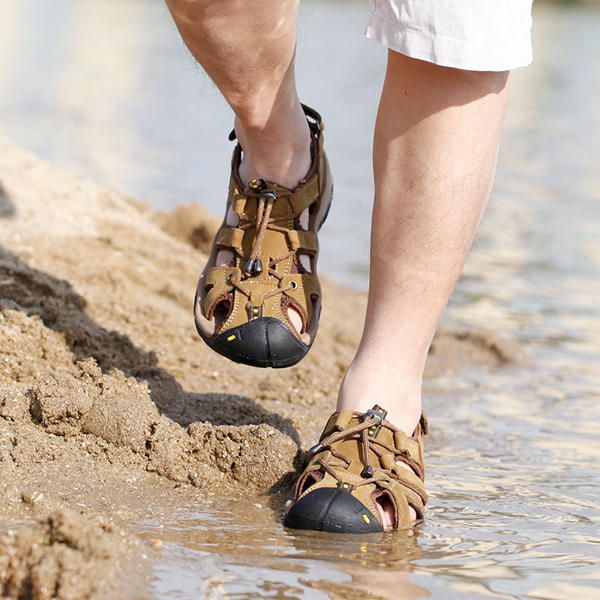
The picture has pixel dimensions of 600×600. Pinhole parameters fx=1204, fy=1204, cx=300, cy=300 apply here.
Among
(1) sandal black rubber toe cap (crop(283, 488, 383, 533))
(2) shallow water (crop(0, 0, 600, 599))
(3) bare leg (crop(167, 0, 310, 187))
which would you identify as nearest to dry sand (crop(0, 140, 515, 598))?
(2) shallow water (crop(0, 0, 600, 599))

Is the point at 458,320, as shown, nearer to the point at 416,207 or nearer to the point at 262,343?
the point at 262,343

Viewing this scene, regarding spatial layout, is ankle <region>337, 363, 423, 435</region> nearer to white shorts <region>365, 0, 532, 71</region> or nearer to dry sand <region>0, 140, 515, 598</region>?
dry sand <region>0, 140, 515, 598</region>

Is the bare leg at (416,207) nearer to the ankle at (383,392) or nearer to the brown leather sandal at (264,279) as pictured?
the ankle at (383,392)

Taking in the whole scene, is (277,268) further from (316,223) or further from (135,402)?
(135,402)

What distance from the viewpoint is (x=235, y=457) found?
2.37 meters

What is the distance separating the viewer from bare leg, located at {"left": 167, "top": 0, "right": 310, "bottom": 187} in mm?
2293

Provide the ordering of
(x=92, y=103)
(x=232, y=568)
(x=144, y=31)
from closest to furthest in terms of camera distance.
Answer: (x=232, y=568) < (x=92, y=103) < (x=144, y=31)

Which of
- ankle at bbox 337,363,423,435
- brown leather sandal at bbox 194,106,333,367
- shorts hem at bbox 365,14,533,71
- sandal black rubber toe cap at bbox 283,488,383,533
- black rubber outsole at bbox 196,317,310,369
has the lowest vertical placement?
sandal black rubber toe cap at bbox 283,488,383,533

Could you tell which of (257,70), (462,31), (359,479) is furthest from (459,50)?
(359,479)

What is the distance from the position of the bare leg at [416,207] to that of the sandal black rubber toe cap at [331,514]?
8.3 inches

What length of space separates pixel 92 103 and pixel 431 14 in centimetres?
937

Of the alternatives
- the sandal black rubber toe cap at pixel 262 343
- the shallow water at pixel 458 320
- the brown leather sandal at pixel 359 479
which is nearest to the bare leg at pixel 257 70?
the sandal black rubber toe cap at pixel 262 343

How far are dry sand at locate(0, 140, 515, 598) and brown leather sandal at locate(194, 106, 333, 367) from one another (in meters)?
0.18

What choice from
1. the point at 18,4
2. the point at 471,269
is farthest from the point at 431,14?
the point at 18,4
